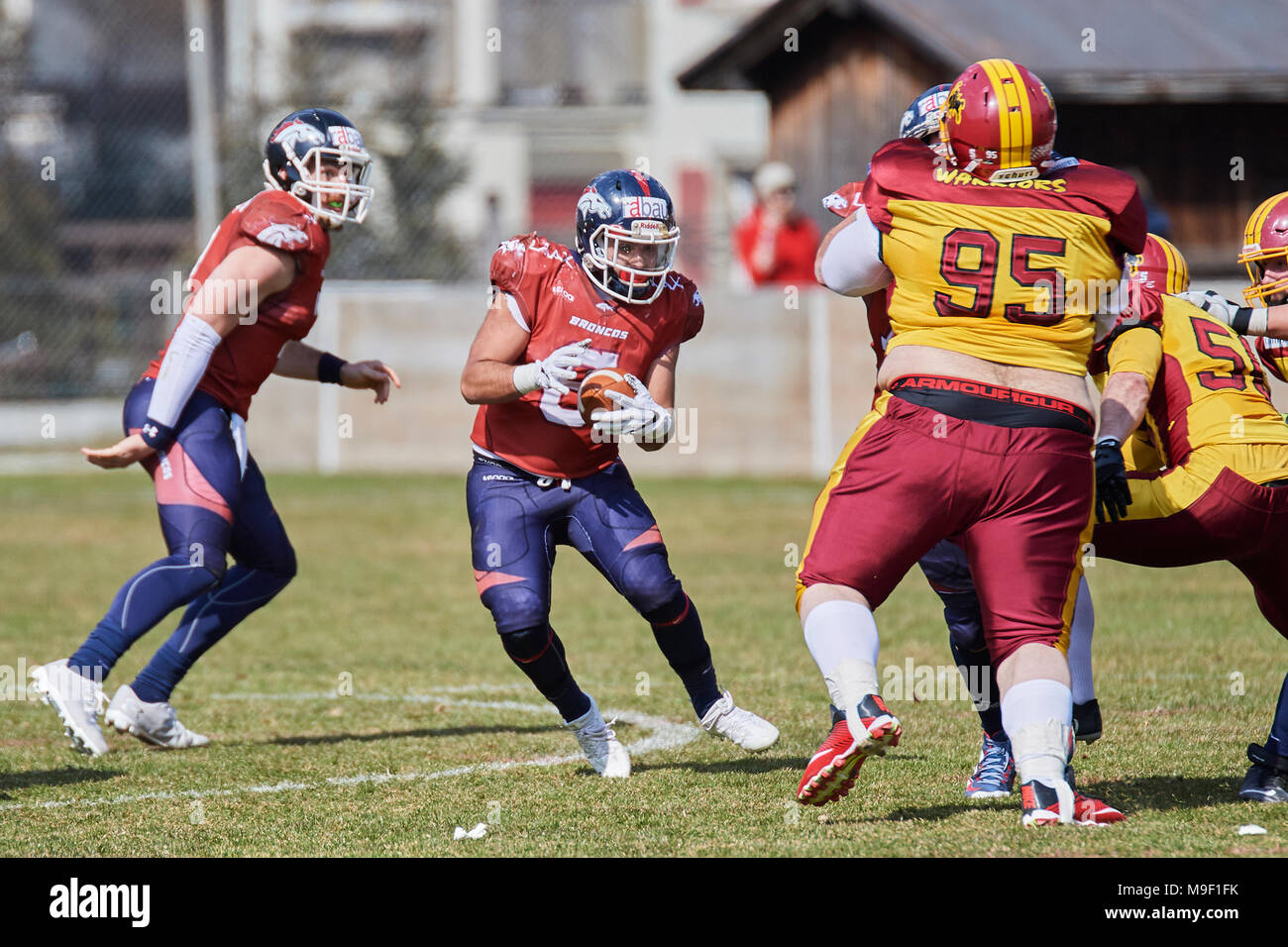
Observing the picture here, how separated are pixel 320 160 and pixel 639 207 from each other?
1.41 metres

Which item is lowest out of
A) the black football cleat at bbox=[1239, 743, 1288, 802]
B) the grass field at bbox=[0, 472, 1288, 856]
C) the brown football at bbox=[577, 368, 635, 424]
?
the grass field at bbox=[0, 472, 1288, 856]

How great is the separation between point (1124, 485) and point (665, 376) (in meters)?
1.50

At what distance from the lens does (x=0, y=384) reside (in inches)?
746

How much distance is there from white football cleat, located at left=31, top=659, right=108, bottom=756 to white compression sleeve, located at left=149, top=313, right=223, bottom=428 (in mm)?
893

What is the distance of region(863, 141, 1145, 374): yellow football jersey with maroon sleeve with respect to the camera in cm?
407

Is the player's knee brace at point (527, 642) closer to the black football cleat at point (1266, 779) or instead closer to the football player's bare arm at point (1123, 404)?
the football player's bare arm at point (1123, 404)

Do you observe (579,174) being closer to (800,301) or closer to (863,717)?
(800,301)

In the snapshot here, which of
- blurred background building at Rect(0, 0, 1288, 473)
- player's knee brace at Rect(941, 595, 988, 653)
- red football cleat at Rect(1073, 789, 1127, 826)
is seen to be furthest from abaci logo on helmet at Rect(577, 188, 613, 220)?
blurred background building at Rect(0, 0, 1288, 473)

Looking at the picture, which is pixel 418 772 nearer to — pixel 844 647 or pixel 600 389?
pixel 600 389

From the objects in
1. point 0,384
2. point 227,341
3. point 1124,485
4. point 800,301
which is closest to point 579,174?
point 0,384

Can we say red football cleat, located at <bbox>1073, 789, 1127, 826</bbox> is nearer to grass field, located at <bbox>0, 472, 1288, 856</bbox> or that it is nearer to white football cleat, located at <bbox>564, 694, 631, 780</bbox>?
grass field, located at <bbox>0, 472, 1288, 856</bbox>

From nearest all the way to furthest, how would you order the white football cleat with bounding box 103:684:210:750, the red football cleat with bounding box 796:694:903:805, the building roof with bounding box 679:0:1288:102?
the red football cleat with bounding box 796:694:903:805
the white football cleat with bounding box 103:684:210:750
the building roof with bounding box 679:0:1288:102

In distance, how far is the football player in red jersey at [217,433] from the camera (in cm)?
570

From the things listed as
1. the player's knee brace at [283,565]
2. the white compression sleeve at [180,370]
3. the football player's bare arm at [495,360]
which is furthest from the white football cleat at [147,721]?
the football player's bare arm at [495,360]
